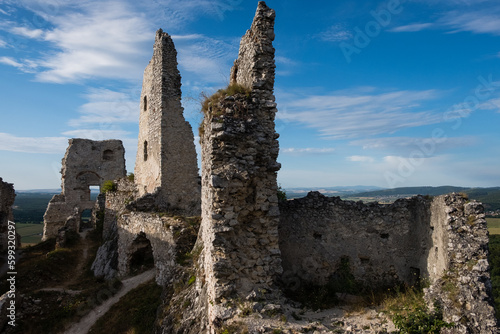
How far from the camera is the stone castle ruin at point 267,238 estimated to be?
6636 mm

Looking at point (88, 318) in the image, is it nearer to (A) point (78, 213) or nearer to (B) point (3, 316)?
(B) point (3, 316)

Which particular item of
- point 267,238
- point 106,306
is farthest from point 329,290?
point 106,306

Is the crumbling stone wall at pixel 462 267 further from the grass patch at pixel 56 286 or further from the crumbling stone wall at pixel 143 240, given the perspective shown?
the grass patch at pixel 56 286

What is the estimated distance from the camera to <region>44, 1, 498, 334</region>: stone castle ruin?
6.64 m

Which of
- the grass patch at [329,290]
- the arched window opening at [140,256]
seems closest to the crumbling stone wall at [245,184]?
the grass patch at [329,290]

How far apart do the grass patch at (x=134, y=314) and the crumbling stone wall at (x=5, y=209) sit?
1076 centimetres

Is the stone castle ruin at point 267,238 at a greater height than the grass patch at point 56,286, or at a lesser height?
greater

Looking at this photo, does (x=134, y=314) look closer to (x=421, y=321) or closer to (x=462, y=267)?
(x=421, y=321)

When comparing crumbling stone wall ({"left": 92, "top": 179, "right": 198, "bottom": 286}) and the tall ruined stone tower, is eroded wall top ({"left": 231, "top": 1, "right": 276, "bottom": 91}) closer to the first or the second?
crumbling stone wall ({"left": 92, "top": 179, "right": 198, "bottom": 286})

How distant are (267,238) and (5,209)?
58.2ft

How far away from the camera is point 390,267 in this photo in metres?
9.03

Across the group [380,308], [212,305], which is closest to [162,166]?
[212,305]

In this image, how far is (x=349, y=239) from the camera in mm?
9266

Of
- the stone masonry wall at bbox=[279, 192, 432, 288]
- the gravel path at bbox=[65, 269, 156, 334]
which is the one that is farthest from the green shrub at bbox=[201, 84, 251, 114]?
the gravel path at bbox=[65, 269, 156, 334]
